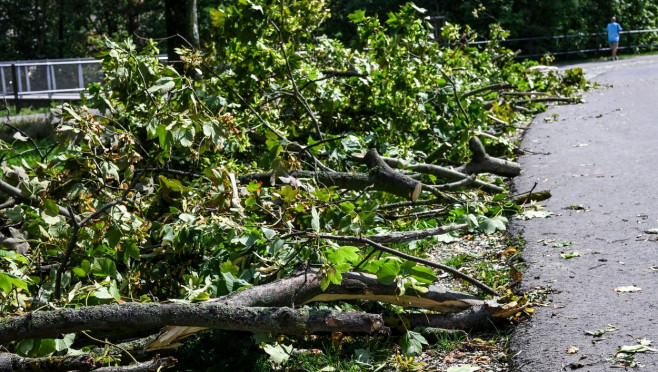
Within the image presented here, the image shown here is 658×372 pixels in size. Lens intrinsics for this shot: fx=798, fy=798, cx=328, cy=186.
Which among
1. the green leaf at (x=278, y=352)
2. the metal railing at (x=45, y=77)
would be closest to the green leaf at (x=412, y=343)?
the green leaf at (x=278, y=352)

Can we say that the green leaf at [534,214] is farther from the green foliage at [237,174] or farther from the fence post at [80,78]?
the fence post at [80,78]

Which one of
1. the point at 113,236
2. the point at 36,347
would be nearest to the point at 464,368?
the point at 36,347

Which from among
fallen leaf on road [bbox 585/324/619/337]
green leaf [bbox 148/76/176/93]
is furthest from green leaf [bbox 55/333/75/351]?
fallen leaf on road [bbox 585/324/619/337]

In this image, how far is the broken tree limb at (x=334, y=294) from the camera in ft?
11.5

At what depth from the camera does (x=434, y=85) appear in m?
7.59

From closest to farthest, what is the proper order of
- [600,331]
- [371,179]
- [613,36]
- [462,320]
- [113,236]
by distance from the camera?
[600,331] < [462,320] < [113,236] < [371,179] < [613,36]

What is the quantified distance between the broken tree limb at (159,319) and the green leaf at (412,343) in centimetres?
34

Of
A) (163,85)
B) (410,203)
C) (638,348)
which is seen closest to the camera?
(638,348)

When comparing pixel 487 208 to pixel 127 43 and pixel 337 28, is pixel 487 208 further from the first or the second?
pixel 337 28

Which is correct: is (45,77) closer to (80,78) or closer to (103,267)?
(80,78)

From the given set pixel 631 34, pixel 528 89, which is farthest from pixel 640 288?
pixel 631 34

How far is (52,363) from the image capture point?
3.16m

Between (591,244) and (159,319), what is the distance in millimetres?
2670

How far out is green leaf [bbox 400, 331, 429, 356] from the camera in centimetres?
336
